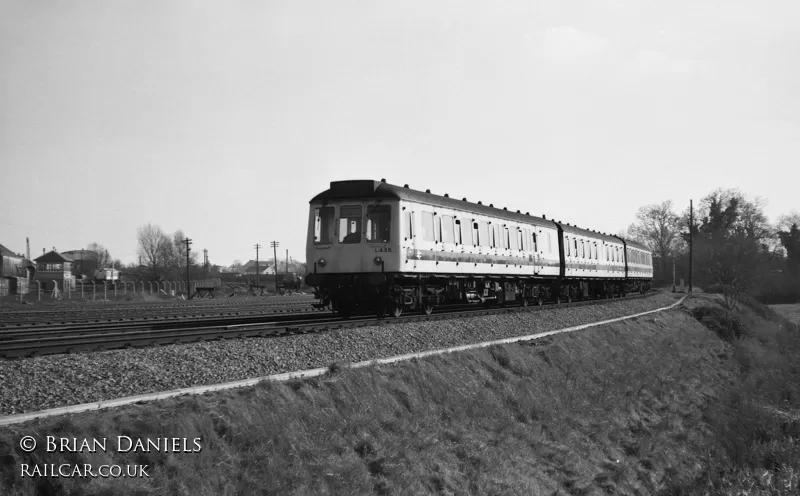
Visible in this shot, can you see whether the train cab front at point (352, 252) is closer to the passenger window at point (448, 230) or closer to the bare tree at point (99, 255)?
the passenger window at point (448, 230)

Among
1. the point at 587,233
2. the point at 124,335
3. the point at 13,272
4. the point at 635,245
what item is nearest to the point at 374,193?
the point at 124,335

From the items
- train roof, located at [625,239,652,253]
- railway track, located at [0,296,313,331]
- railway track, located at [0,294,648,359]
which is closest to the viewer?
railway track, located at [0,294,648,359]

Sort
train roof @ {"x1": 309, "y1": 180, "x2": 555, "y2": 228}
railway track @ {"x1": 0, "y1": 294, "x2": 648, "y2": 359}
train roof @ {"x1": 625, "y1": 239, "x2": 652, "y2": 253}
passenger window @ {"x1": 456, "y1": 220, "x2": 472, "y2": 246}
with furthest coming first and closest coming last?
train roof @ {"x1": 625, "y1": 239, "x2": 652, "y2": 253}
passenger window @ {"x1": 456, "y1": 220, "x2": 472, "y2": 246}
train roof @ {"x1": 309, "y1": 180, "x2": 555, "y2": 228}
railway track @ {"x1": 0, "y1": 294, "x2": 648, "y2": 359}

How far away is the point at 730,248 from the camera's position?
177 feet

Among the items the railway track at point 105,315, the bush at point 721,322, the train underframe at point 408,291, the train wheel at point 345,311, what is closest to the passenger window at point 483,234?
the train underframe at point 408,291

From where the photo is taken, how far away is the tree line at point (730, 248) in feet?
171

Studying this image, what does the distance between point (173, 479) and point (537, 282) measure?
22.4 metres

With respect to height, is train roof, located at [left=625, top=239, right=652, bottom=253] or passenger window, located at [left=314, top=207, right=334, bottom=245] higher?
train roof, located at [left=625, top=239, right=652, bottom=253]

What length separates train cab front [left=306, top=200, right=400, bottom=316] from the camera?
16.3m

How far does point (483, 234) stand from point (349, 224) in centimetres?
580

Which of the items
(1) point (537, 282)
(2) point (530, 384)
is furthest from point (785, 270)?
(2) point (530, 384)

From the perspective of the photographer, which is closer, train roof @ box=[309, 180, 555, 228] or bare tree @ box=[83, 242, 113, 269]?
train roof @ box=[309, 180, 555, 228]

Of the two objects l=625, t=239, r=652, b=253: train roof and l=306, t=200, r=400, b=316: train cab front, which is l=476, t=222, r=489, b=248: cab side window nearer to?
l=306, t=200, r=400, b=316: train cab front

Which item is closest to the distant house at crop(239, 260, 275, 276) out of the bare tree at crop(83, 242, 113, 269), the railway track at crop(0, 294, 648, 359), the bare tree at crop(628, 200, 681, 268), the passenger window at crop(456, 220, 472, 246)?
Result: the bare tree at crop(83, 242, 113, 269)
